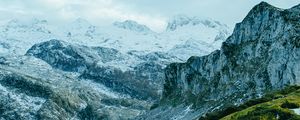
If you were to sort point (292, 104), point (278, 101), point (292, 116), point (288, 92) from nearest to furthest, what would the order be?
point (292, 116), point (292, 104), point (278, 101), point (288, 92)

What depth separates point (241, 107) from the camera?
57.7 meters

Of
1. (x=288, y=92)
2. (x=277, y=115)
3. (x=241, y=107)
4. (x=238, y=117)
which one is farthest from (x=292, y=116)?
(x=288, y=92)

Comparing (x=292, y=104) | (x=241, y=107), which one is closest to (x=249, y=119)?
(x=292, y=104)

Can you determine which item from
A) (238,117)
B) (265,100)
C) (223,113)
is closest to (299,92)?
(265,100)

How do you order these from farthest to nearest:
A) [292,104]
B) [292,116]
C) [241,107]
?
[241,107]
[292,104]
[292,116]

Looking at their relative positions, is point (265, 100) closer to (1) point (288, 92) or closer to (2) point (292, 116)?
(1) point (288, 92)

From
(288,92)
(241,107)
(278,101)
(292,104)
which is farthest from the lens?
(288,92)

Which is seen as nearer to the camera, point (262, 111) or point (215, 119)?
point (262, 111)

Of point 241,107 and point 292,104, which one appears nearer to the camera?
→ point 292,104

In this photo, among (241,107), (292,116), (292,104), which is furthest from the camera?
(241,107)

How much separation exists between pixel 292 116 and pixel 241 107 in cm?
1173

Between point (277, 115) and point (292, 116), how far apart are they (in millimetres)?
1156

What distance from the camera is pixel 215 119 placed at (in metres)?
58.2

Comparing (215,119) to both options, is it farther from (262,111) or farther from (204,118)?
(262,111)
